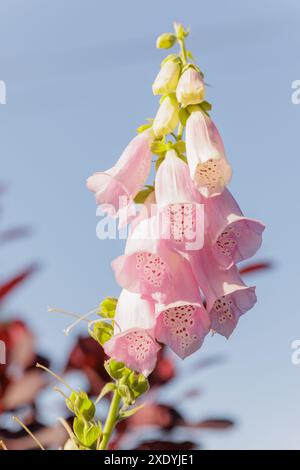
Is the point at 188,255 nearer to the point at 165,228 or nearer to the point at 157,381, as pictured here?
the point at 165,228

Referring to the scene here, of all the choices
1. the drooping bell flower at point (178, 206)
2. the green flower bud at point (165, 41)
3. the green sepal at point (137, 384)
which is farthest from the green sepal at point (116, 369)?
the green flower bud at point (165, 41)

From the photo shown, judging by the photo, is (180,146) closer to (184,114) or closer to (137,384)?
(184,114)

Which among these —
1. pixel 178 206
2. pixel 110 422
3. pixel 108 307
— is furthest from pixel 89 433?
pixel 178 206

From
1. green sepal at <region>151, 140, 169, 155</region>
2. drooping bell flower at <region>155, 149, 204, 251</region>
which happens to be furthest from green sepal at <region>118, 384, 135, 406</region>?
green sepal at <region>151, 140, 169, 155</region>

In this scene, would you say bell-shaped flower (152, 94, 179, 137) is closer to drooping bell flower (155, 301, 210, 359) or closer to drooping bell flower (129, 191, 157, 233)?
drooping bell flower (129, 191, 157, 233)
